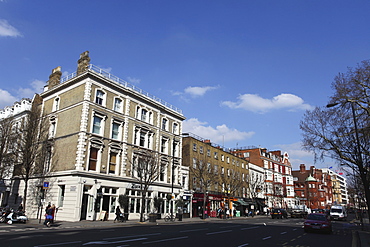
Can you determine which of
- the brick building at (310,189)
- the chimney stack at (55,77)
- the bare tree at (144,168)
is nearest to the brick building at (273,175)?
the brick building at (310,189)

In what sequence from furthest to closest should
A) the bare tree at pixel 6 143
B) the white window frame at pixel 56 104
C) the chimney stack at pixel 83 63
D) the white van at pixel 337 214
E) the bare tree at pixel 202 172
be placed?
the white van at pixel 337 214
the bare tree at pixel 202 172
the white window frame at pixel 56 104
the bare tree at pixel 6 143
the chimney stack at pixel 83 63

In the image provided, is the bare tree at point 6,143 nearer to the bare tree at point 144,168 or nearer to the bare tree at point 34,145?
the bare tree at point 34,145

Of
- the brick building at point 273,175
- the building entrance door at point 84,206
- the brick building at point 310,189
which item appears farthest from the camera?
the brick building at point 310,189

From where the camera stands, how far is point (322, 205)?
112 metres

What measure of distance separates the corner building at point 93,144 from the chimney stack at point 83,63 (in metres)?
0.12

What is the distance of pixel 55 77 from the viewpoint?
37812 millimetres

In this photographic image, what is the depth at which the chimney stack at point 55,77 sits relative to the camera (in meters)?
37.8

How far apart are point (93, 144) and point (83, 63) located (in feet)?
33.4

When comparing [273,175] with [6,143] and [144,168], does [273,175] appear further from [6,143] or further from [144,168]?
[6,143]

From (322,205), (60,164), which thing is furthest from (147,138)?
(322,205)

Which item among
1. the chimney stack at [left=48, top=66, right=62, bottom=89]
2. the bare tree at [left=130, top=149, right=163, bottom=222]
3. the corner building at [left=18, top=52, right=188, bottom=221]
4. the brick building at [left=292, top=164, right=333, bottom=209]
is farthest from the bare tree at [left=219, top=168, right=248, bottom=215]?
the brick building at [left=292, top=164, right=333, bottom=209]

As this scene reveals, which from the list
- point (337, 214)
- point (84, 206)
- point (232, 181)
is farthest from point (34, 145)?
point (337, 214)

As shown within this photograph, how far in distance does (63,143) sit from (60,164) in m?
2.36

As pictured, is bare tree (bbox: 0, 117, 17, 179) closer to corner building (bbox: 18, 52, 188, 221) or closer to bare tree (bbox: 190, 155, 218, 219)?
corner building (bbox: 18, 52, 188, 221)
